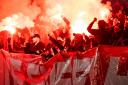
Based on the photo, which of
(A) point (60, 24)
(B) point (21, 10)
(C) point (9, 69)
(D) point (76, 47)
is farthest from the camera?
(B) point (21, 10)

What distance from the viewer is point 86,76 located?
8.64 metres

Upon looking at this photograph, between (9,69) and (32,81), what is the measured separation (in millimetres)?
671

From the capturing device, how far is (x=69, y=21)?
15.0 m

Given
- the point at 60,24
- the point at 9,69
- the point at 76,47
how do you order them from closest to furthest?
the point at 9,69
the point at 76,47
the point at 60,24

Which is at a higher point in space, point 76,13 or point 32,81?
point 76,13

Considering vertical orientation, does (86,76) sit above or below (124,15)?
below

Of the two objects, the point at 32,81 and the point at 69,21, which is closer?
the point at 32,81

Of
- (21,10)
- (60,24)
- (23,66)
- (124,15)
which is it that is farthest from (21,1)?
(23,66)

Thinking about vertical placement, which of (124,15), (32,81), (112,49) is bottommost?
(32,81)

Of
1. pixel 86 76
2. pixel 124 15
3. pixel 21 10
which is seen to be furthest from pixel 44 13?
pixel 86 76

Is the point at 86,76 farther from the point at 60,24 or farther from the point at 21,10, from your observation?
the point at 21,10

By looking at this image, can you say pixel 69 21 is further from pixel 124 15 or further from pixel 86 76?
pixel 86 76

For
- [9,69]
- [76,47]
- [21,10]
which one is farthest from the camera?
[21,10]

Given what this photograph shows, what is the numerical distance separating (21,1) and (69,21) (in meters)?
2.59
